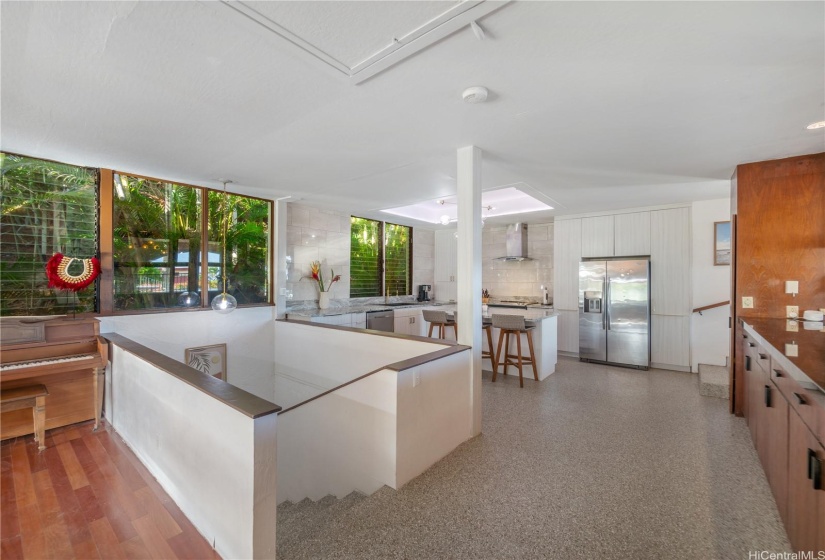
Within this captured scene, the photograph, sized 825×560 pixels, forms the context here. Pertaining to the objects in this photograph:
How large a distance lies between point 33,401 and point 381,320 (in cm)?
380

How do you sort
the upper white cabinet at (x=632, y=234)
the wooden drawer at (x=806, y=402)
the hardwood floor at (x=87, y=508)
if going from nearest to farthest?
the wooden drawer at (x=806, y=402) → the hardwood floor at (x=87, y=508) → the upper white cabinet at (x=632, y=234)

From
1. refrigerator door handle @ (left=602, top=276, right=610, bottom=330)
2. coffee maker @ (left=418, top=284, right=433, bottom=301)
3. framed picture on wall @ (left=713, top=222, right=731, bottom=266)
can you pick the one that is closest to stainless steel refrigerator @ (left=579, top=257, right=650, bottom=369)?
refrigerator door handle @ (left=602, top=276, right=610, bottom=330)

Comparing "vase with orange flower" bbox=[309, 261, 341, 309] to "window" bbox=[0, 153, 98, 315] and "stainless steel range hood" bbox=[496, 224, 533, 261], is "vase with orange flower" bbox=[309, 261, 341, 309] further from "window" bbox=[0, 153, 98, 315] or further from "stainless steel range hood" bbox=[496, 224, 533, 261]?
"stainless steel range hood" bbox=[496, 224, 533, 261]

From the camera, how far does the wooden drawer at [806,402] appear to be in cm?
131

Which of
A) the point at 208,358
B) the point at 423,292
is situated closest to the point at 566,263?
the point at 423,292

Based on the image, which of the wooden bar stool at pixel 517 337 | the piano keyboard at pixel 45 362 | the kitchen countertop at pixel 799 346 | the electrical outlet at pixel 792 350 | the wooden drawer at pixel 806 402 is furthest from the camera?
the wooden bar stool at pixel 517 337

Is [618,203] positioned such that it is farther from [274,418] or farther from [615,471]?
[274,418]

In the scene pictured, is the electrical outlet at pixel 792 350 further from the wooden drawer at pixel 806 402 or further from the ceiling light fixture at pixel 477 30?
the ceiling light fixture at pixel 477 30

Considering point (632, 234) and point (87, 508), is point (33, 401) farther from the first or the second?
point (632, 234)

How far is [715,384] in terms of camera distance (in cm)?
401

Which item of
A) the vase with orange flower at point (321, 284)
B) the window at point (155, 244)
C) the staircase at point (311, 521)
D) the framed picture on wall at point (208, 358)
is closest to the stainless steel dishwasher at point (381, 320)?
the vase with orange flower at point (321, 284)

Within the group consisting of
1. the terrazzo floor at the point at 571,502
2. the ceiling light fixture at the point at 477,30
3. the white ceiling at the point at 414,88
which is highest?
the white ceiling at the point at 414,88

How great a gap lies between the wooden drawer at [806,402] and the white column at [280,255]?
5.00 m

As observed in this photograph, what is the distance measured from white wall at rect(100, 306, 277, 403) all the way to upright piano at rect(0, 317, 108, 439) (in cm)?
37
